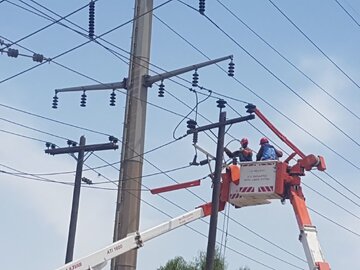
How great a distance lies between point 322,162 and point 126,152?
4.06 metres

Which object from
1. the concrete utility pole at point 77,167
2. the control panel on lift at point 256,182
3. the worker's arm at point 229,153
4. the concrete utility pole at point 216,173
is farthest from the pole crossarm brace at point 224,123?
the concrete utility pole at point 77,167

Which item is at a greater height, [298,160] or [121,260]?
[298,160]

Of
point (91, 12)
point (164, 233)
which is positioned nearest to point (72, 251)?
point (164, 233)

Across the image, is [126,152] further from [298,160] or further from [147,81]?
[298,160]

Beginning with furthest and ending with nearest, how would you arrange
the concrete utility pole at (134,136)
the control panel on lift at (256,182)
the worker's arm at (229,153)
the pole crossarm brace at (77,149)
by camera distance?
1. the pole crossarm brace at (77,149)
2. the worker's arm at (229,153)
3. the concrete utility pole at (134,136)
4. the control panel on lift at (256,182)

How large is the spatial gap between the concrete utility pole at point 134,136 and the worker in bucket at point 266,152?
2.48 metres

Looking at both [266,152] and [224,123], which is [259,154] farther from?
[224,123]

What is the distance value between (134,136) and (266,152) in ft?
9.14

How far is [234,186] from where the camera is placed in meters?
19.8

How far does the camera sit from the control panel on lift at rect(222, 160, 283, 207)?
19.0m

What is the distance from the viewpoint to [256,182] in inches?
752

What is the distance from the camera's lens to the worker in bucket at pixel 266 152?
63.8ft

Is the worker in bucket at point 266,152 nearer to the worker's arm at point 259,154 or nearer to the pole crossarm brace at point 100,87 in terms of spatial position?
the worker's arm at point 259,154

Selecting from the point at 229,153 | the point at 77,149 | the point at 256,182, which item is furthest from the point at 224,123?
the point at 77,149
